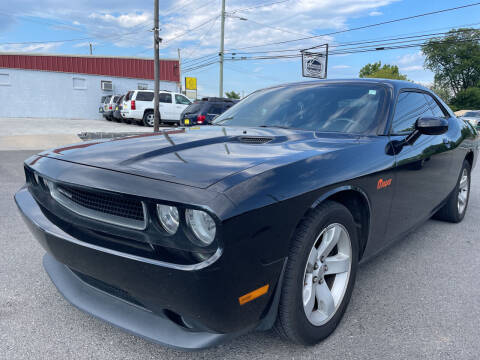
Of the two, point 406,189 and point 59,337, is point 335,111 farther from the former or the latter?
point 59,337

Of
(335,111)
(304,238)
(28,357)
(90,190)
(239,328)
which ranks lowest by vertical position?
(28,357)

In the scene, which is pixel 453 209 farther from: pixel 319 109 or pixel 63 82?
pixel 63 82

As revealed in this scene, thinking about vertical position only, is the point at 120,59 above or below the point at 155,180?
above

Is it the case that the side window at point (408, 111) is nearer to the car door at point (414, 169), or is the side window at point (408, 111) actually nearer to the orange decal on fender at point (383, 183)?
the car door at point (414, 169)

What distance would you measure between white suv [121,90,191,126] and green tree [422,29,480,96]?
52.5 meters

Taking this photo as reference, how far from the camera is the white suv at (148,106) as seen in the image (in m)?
18.8

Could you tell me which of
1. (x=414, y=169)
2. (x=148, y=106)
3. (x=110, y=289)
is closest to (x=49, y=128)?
(x=148, y=106)

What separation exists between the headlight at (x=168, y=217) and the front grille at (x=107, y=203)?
101 mm

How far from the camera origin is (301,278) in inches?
66.6

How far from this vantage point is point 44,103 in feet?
81.8

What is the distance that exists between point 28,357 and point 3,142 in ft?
37.2

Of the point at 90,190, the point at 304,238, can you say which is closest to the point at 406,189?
the point at 304,238

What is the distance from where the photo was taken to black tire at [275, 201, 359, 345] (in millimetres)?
1649

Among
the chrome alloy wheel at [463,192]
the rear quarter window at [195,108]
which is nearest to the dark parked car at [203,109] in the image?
the rear quarter window at [195,108]
